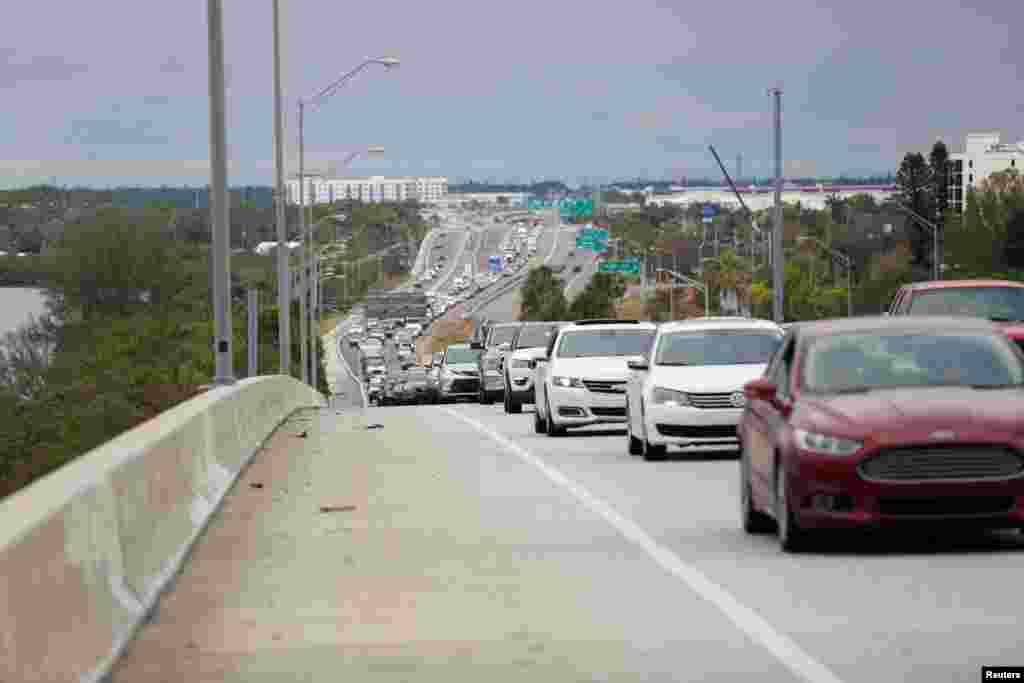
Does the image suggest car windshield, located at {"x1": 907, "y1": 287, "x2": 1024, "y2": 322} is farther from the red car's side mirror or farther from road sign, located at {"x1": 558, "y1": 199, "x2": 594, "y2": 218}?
road sign, located at {"x1": 558, "y1": 199, "x2": 594, "y2": 218}

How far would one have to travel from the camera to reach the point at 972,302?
31500 mm

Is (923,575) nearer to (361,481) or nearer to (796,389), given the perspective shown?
(796,389)

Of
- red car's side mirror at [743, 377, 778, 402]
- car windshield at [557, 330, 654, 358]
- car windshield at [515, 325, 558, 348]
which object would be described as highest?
red car's side mirror at [743, 377, 778, 402]

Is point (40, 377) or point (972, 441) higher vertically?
point (972, 441)

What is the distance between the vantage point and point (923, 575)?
14.1 meters

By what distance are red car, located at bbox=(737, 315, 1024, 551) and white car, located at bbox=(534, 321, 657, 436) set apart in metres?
16.2

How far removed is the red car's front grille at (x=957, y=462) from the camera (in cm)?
1488

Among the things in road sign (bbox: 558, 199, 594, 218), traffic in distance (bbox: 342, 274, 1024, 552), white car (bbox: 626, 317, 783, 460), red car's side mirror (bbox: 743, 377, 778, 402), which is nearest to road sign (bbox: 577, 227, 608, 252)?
road sign (bbox: 558, 199, 594, 218)

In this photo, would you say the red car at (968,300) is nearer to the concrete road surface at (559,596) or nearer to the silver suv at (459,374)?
the concrete road surface at (559,596)

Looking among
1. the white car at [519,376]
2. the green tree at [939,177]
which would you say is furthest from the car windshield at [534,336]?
the green tree at [939,177]

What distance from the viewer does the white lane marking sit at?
34.5 feet

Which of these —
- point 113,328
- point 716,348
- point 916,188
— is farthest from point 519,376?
point 916,188

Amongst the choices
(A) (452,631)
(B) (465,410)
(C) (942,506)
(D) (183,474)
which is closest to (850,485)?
(C) (942,506)

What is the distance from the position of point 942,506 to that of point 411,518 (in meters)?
5.67
